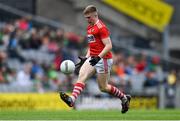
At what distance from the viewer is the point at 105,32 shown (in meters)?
14.7

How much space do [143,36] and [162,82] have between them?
268 inches

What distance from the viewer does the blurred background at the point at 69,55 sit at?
24.4 metres

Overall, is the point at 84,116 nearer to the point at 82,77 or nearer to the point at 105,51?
the point at 82,77

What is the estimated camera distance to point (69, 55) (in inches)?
1073

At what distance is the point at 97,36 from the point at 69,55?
40.8 ft

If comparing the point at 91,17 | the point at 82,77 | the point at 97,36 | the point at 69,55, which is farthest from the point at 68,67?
the point at 69,55

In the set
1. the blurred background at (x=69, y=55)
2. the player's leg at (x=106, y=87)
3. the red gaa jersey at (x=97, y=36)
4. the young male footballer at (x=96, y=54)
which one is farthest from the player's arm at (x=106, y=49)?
the blurred background at (x=69, y=55)

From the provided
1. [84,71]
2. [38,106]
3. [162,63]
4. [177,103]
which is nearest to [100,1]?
[162,63]

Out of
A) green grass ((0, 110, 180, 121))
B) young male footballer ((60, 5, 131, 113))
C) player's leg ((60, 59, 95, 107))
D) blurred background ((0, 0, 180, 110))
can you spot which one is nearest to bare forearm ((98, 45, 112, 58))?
young male footballer ((60, 5, 131, 113))

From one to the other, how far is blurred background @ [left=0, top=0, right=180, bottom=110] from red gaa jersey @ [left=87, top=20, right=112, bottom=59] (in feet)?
27.9

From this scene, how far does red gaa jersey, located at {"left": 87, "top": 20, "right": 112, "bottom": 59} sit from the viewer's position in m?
14.8

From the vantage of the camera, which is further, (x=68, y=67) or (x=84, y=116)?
(x=84, y=116)

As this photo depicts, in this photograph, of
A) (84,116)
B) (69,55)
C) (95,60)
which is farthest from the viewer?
(69,55)

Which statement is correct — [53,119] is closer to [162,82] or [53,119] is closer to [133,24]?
[162,82]
